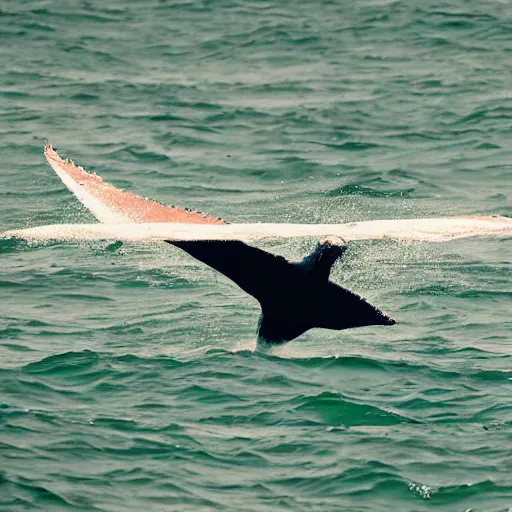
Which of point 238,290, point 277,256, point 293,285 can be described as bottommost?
point 238,290

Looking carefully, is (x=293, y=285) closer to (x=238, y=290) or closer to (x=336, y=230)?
(x=336, y=230)

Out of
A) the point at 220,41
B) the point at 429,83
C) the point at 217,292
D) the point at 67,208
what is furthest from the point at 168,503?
the point at 220,41

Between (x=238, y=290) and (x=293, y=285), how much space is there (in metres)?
3.63

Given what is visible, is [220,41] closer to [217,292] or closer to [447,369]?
[217,292]

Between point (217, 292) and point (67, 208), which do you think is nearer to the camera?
point (217, 292)

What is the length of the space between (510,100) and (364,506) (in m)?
17.3

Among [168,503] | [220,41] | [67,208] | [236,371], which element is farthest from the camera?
[220,41]

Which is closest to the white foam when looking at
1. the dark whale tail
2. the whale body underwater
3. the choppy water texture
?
the whale body underwater

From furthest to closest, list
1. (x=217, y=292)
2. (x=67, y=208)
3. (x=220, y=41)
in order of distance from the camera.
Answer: (x=220, y=41) < (x=67, y=208) < (x=217, y=292)

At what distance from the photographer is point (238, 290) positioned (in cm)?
1717

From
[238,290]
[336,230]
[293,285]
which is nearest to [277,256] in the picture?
[293,285]

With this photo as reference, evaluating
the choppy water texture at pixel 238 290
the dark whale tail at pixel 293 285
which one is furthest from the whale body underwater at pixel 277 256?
the choppy water texture at pixel 238 290

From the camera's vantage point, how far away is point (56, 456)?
40.1 feet

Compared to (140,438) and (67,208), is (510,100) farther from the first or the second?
(140,438)
